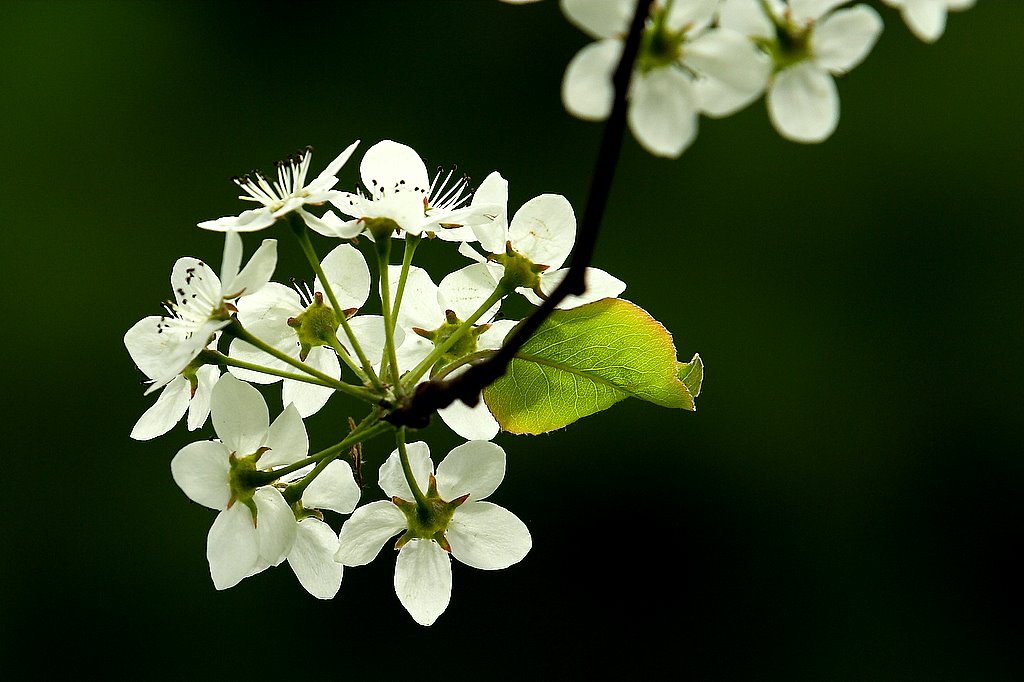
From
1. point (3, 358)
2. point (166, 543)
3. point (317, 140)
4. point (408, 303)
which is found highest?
point (408, 303)

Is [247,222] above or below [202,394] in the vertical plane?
above

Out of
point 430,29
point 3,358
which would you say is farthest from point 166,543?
point 430,29

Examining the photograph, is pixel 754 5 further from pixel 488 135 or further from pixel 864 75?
pixel 864 75

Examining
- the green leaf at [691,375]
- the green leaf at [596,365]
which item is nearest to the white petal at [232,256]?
the green leaf at [596,365]

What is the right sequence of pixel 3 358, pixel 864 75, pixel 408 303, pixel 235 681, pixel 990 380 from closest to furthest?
pixel 408 303 < pixel 235 681 < pixel 3 358 < pixel 990 380 < pixel 864 75

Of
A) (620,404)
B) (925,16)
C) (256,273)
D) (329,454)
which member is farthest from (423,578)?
(620,404)

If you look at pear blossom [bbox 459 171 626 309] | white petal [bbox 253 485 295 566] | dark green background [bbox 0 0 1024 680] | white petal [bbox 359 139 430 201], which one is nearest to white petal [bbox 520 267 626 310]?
pear blossom [bbox 459 171 626 309]

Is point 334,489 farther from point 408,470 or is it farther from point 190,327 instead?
point 190,327
